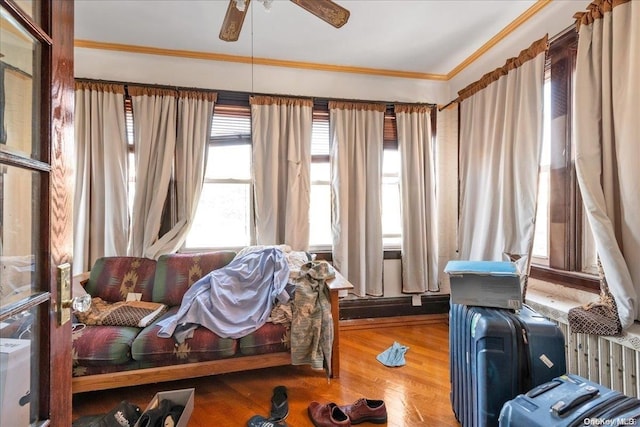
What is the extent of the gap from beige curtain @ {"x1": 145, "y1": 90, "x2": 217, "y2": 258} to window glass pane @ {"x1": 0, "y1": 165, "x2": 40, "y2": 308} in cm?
207

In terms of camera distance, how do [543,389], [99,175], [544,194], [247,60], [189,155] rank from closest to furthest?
[543,389] → [544,194] → [99,175] → [189,155] → [247,60]

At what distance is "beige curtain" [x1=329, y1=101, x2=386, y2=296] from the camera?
3002 mm

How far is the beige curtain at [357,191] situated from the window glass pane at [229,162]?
0.92 m

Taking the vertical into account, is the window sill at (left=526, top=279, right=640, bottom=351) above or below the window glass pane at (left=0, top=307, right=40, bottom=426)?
below

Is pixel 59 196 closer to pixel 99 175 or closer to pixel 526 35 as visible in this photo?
pixel 99 175

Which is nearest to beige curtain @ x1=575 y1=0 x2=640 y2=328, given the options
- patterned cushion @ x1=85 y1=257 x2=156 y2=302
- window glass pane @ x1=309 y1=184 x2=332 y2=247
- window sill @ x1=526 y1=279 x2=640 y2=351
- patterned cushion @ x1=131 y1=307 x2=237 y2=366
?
window sill @ x1=526 y1=279 x2=640 y2=351

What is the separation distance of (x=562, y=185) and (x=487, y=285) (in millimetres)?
1245

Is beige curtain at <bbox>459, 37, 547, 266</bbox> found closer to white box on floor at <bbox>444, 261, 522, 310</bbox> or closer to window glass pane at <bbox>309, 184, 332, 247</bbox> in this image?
white box on floor at <bbox>444, 261, 522, 310</bbox>

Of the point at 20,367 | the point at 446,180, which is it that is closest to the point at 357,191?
the point at 446,180

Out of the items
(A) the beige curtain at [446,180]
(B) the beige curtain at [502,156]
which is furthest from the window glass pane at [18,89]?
(A) the beige curtain at [446,180]

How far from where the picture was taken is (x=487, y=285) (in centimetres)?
145

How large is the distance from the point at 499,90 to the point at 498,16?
1.87 ft

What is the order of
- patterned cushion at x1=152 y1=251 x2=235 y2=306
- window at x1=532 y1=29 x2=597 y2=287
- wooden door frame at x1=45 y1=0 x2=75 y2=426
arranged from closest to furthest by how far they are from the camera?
wooden door frame at x1=45 y1=0 x2=75 y2=426, window at x1=532 y1=29 x2=597 y2=287, patterned cushion at x1=152 y1=251 x2=235 y2=306

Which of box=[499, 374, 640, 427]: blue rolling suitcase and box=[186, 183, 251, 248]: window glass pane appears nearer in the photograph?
box=[499, 374, 640, 427]: blue rolling suitcase
